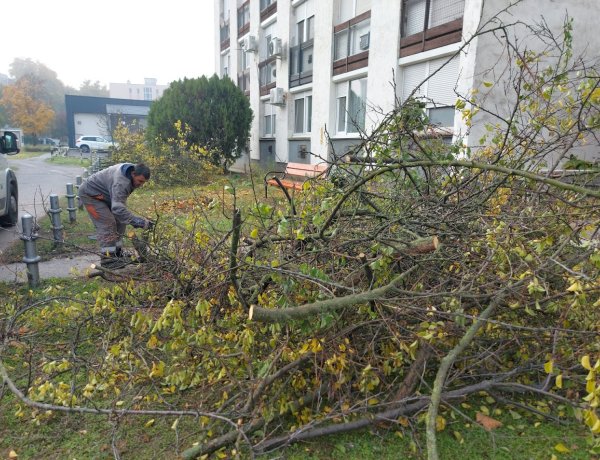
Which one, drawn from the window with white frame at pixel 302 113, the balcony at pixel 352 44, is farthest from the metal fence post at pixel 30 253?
the window with white frame at pixel 302 113

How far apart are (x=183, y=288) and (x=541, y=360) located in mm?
2426

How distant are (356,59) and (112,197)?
11185mm

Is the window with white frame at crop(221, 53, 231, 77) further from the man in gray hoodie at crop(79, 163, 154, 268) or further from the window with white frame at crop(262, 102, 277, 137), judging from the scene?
the man in gray hoodie at crop(79, 163, 154, 268)

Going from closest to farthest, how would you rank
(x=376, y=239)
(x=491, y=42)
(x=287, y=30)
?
(x=376, y=239)
(x=491, y=42)
(x=287, y=30)

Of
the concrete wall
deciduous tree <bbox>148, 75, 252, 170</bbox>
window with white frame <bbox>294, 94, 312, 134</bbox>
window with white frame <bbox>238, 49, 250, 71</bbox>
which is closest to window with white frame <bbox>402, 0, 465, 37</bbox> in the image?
the concrete wall

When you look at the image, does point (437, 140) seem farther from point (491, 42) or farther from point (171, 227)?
point (491, 42)

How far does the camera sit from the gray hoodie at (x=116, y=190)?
17.6 feet

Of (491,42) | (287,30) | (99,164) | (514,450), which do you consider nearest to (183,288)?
(514,450)

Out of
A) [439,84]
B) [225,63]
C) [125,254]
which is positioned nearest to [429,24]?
[439,84]

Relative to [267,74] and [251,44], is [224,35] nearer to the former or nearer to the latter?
[251,44]

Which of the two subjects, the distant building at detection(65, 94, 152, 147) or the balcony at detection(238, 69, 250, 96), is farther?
the distant building at detection(65, 94, 152, 147)

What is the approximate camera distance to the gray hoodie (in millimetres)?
5367

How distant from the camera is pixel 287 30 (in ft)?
64.1

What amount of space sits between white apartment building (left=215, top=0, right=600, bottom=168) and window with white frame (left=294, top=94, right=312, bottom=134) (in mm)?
41
